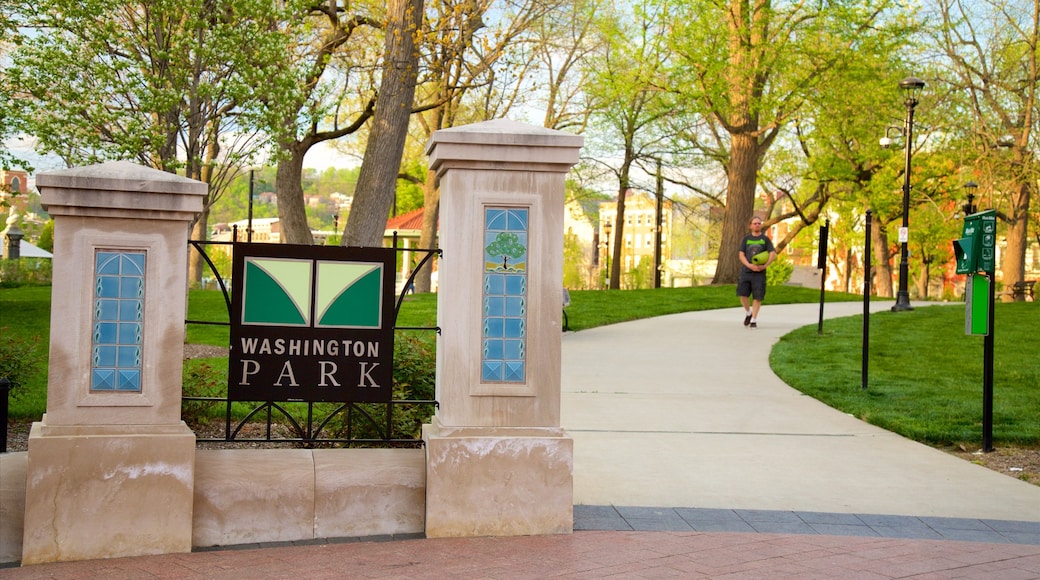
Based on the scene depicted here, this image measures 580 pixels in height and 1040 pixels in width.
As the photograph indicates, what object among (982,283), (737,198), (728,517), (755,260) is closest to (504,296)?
(728,517)

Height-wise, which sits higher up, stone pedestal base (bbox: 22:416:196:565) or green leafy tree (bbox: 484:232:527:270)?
green leafy tree (bbox: 484:232:527:270)

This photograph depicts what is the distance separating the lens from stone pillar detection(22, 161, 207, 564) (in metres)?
5.08

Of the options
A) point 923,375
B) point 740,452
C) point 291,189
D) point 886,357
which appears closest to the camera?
point 740,452

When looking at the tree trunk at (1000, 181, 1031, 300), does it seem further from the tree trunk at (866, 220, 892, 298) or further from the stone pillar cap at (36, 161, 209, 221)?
the stone pillar cap at (36, 161, 209, 221)

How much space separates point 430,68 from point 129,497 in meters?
13.9

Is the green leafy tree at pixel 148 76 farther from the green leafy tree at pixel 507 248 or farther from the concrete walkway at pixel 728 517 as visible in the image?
the green leafy tree at pixel 507 248

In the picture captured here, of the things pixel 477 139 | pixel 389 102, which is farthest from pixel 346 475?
pixel 389 102

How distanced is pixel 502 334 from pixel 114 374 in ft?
6.61

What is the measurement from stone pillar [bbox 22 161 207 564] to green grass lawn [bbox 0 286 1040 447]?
3828mm

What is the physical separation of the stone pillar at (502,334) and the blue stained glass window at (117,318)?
1.58 m

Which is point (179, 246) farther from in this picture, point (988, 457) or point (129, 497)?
point (988, 457)

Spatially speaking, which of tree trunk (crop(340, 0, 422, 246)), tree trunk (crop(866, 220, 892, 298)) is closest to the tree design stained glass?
tree trunk (crop(340, 0, 422, 246))

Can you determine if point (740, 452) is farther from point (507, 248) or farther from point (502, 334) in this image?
point (507, 248)

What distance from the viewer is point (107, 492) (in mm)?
5156
